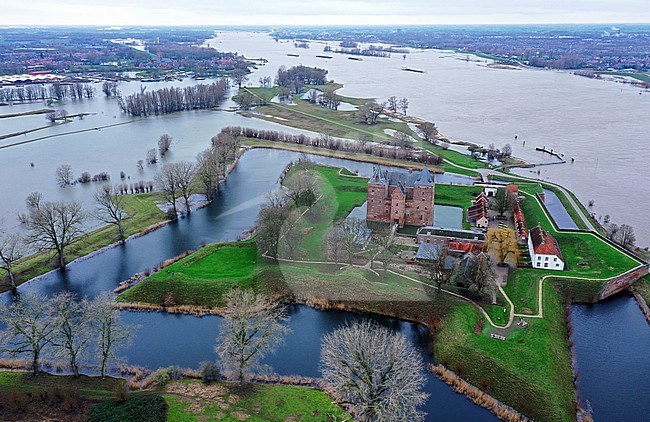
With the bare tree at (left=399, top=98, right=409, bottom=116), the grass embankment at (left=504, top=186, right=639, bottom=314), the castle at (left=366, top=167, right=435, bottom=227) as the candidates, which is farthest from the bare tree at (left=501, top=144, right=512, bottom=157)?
the castle at (left=366, top=167, right=435, bottom=227)

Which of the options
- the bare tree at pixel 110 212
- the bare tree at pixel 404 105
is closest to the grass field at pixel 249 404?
the bare tree at pixel 110 212

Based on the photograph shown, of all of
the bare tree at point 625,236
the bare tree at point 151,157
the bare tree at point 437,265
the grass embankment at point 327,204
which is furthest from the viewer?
the bare tree at point 151,157

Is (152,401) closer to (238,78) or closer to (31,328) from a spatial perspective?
(31,328)

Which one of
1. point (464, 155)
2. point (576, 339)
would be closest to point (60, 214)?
point (576, 339)

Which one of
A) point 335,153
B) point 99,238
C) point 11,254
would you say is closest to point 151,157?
point 99,238

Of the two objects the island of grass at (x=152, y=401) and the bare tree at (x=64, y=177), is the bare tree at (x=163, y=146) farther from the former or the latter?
the island of grass at (x=152, y=401)

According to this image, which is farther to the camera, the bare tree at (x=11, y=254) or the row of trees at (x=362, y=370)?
the bare tree at (x=11, y=254)
